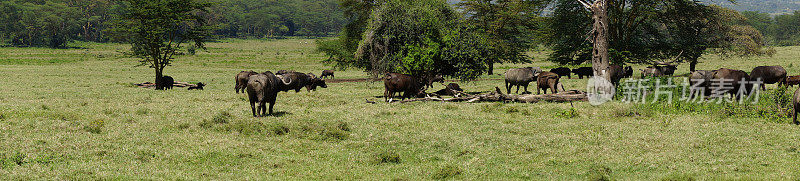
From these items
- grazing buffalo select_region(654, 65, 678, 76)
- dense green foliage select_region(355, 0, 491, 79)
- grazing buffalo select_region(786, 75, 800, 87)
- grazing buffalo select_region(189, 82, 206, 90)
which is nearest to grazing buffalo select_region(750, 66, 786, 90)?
grazing buffalo select_region(786, 75, 800, 87)

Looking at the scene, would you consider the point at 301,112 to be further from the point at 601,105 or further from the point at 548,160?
the point at 601,105

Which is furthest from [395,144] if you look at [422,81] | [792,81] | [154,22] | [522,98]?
[154,22]

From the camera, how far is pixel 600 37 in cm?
2209

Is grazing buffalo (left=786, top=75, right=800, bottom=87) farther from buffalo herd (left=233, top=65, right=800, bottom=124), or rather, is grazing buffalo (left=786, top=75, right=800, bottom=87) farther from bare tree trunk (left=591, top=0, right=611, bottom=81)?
bare tree trunk (left=591, top=0, right=611, bottom=81)

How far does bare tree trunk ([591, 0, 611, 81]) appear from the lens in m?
21.9

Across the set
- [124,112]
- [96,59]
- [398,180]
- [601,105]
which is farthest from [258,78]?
[96,59]

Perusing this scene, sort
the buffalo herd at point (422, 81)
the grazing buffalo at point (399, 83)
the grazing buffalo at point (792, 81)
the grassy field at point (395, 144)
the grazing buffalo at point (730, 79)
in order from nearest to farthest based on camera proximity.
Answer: the grassy field at point (395, 144), the buffalo herd at point (422, 81), the grazing buffalo at point (730, 79), the grazing buffalo at point (399, 83), the grazing buffalo at point (792, 81)

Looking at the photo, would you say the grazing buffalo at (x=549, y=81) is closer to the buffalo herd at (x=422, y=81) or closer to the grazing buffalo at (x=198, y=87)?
the buffalo herd at (x=422, y=81)

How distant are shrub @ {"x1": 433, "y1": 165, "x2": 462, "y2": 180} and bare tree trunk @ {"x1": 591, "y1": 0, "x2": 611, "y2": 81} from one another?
14687 mm

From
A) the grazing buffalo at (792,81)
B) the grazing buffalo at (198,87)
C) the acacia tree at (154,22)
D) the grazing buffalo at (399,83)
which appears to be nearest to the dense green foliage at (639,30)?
the grazing buffalo at (792,81)

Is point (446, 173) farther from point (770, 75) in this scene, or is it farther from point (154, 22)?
point (154, 22)

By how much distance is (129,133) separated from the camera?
533 inches

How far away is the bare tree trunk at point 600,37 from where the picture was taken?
2189 cm

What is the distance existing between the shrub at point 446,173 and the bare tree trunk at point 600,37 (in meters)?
14.7
